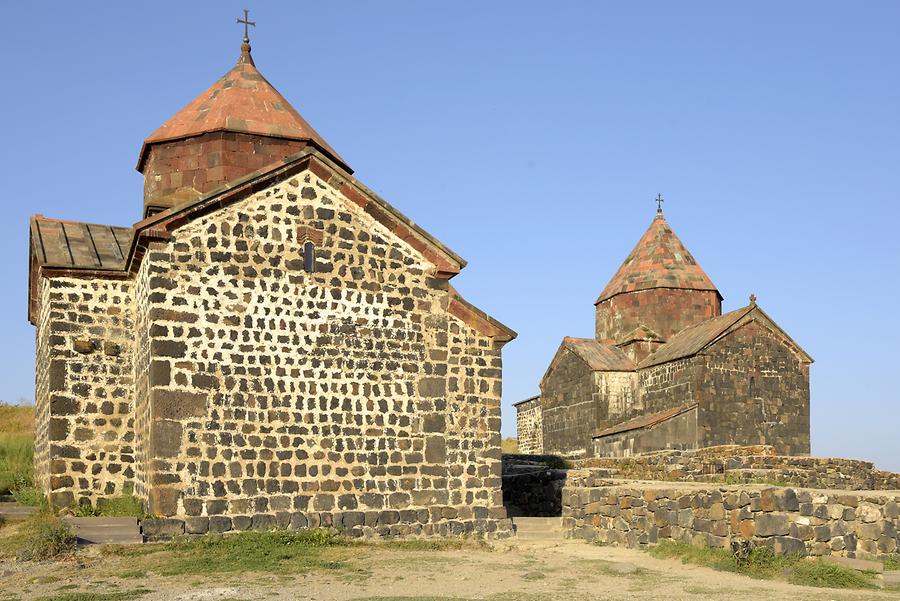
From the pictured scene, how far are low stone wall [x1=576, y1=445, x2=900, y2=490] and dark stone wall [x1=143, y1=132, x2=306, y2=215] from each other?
963 centimetres

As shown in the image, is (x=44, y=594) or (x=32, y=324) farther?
(x=32, y=324)

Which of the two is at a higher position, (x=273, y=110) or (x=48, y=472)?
(x=273, y=110)

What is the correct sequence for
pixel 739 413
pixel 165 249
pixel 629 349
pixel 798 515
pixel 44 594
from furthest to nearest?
pixel 629 349, pixel 739 413, pixel 165 249, pixel 798 515, pixel 44 594

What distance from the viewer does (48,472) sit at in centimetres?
1438

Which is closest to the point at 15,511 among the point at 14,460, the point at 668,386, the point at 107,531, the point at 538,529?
the point at 107,531

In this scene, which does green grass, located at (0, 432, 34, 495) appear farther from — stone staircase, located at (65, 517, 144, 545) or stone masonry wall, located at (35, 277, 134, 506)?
stone staircase, located at (65, 517, 144, 545)

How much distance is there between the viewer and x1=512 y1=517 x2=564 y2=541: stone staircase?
15531 mm

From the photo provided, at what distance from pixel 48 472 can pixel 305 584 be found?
624cm

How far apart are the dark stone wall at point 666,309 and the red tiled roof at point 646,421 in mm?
3013

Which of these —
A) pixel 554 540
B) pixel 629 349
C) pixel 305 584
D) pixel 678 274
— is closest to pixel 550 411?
pixel 629 349

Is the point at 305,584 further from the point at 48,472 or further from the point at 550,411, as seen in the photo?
the point at 550,411

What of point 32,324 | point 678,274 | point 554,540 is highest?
point 678,274

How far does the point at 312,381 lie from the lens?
14352 mm

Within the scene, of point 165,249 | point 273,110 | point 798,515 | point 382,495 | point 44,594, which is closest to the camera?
point 44,594
